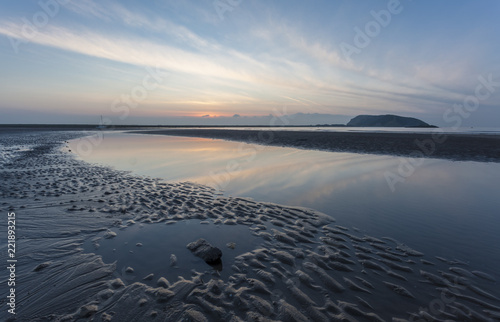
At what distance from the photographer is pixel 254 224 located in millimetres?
8188

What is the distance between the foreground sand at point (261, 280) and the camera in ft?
13.8

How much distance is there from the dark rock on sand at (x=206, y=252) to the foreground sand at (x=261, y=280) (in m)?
0.27

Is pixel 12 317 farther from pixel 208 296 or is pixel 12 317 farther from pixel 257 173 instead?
pixel 257 173

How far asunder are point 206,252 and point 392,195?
9.85 metres

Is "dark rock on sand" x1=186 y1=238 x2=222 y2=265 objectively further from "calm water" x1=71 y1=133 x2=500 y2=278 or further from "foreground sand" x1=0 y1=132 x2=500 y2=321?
"calm water" x1=71 y1=133 x2=500 y2=278

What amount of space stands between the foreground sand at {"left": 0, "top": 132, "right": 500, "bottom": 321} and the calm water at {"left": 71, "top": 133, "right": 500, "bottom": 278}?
100 centimetres

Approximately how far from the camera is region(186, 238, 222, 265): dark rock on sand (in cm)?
579

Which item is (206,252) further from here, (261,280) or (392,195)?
(392,195)

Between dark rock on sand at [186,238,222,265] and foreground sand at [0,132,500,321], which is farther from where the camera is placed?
dark rock on sand at [186,238,222,265]

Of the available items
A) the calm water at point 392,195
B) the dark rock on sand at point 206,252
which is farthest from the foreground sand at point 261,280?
the calm water at point 392,195

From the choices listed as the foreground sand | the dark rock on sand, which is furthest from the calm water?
the dark rock on sand

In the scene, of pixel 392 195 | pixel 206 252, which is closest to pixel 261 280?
pixel 206 252

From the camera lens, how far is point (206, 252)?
5926 millimetres

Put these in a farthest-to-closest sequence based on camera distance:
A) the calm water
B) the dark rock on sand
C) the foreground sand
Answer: the calm water < the dark rock on sand < the foreground sand
